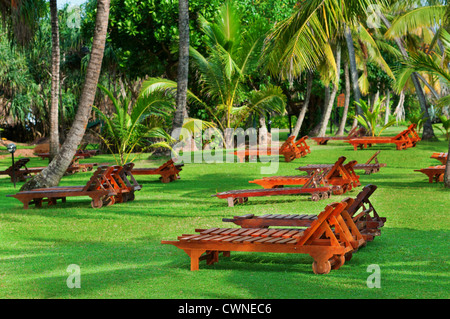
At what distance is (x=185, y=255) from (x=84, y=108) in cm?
728

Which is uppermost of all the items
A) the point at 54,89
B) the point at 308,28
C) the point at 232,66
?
the point at 232,66

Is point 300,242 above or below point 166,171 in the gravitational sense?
below

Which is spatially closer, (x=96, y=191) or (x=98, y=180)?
(x=96, y=191)

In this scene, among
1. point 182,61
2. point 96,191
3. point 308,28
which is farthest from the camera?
point 182,61

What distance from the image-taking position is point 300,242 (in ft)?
21.9

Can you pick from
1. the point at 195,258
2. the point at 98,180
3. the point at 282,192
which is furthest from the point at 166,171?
the point at 195,258

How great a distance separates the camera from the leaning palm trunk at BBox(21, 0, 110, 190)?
46.4ft

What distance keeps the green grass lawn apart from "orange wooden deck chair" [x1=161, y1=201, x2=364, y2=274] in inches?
6.2

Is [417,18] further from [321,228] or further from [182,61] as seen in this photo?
[321,228]

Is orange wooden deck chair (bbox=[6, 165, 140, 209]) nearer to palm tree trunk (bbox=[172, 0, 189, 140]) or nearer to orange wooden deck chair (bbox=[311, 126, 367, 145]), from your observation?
palm tree trunk (bbox=[172, 0, 189, 140])

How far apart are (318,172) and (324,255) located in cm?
733

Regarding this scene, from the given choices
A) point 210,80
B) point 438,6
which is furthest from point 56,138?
point 438,6

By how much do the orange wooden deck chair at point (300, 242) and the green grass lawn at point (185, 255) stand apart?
16 centimetres

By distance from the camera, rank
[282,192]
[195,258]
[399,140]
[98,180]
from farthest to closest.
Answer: [399,140]
[98,180]
[282,192]
[195,258]
